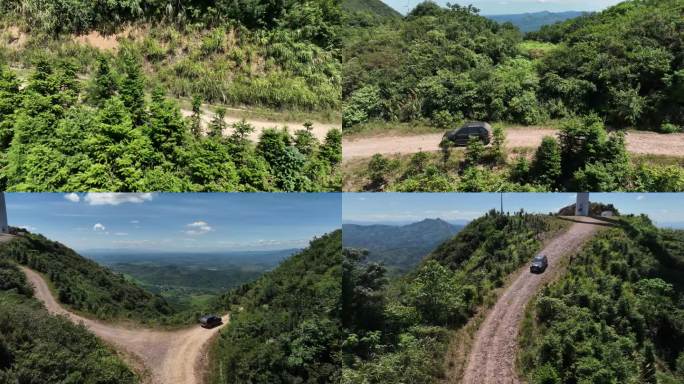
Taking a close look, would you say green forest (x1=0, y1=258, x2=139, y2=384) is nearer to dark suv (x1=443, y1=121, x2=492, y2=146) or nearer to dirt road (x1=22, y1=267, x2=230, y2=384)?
dirt road (x1=22, y1=267, x2=230, y2=384)

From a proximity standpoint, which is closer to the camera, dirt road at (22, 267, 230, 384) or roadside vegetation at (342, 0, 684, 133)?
dirt road at (22, 267, 230, 384)

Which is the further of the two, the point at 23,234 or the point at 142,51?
the point at 142,51

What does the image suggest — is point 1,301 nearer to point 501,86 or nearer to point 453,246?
point 453,246

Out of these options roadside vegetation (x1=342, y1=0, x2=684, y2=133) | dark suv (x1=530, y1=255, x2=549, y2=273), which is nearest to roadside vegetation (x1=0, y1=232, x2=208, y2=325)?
dark suv (x1=530, y1=255, x2=549, y2=273)

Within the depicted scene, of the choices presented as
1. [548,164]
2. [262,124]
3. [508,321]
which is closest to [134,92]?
[262,124]

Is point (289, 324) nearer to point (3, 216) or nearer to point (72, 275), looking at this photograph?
point (72, 275)

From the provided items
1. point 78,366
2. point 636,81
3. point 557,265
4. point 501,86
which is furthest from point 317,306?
point 636,81
